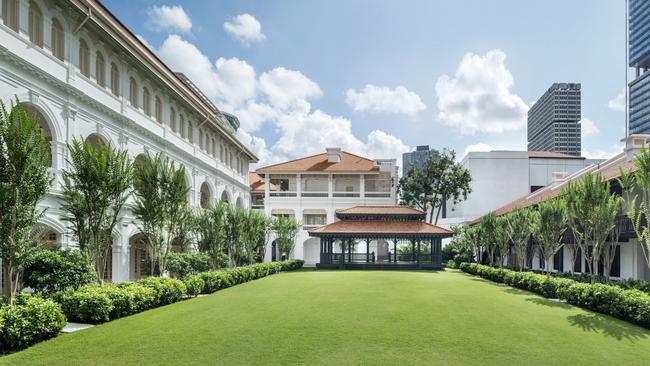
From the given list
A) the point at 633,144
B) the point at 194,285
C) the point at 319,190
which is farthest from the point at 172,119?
the point at 633,144

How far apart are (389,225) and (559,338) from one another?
26644mm

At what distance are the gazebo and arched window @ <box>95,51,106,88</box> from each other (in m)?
21.6

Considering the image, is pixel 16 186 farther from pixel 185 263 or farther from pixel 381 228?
pixel 381 228

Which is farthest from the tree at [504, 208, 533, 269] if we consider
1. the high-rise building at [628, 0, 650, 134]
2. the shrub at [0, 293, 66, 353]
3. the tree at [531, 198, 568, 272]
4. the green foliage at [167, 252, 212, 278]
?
the high-rise building at [628, 0, 650, 134]

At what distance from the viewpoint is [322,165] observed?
157 ft

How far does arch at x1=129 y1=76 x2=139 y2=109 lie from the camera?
2145 centimetres

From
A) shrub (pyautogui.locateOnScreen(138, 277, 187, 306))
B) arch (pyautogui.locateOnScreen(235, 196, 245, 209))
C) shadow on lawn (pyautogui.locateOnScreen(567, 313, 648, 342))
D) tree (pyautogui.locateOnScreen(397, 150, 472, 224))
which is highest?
tree (pyautogui.locateOnScreen(397, 150, 472, 224))

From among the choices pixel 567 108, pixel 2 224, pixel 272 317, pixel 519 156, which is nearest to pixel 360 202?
pixel 519 156

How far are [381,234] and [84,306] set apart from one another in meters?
26.9

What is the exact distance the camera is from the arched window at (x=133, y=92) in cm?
2145

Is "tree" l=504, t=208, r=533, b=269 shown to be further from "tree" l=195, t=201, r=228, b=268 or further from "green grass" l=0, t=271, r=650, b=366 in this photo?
"tree" l=195, t=201, r=228, b=268

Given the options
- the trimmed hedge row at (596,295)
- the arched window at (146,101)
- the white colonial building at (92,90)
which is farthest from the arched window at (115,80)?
the trimmed hedge row at (596,295)

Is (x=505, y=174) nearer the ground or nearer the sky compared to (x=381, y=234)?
nearer the sky

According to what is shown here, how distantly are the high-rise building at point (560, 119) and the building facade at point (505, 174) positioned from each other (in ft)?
384
